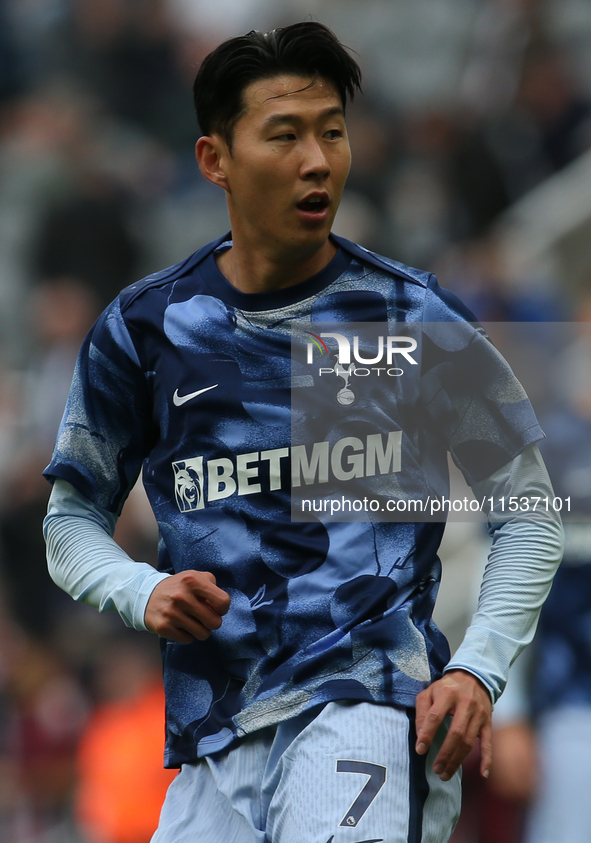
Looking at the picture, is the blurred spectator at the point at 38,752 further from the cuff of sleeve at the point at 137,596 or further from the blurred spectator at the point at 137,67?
the cuff of sleeve at the point at 137,596

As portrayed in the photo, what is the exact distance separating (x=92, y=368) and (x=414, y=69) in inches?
286

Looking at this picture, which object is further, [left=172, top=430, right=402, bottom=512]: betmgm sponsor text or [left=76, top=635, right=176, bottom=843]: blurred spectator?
[left=76, top=635, right=176, bottom=843]: blurred spectator

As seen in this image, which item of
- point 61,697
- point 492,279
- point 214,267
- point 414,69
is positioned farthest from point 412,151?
point 214,267

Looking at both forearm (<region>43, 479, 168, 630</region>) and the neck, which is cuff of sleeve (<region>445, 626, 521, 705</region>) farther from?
the neck

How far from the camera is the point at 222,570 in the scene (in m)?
2.53

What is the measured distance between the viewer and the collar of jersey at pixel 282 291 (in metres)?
2.66

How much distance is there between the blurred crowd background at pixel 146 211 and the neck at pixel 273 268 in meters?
3.05

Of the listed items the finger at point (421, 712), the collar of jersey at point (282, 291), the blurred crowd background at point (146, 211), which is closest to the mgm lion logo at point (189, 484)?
the collar of jersey at point (282, 291)

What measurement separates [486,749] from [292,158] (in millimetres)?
1239

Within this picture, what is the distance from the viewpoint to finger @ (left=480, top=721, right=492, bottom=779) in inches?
89.8

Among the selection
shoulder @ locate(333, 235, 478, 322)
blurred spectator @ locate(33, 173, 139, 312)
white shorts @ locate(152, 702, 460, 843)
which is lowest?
white shorts @ locate(152, 702, 460, 843)

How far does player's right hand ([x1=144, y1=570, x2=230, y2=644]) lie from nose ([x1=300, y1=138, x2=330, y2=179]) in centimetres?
84

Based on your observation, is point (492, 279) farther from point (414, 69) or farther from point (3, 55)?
point (3, 55)

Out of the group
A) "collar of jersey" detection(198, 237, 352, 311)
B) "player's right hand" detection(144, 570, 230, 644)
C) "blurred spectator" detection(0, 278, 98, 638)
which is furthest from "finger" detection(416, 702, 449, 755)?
"blurred spectator" detection(0, 278, 98, 638)
